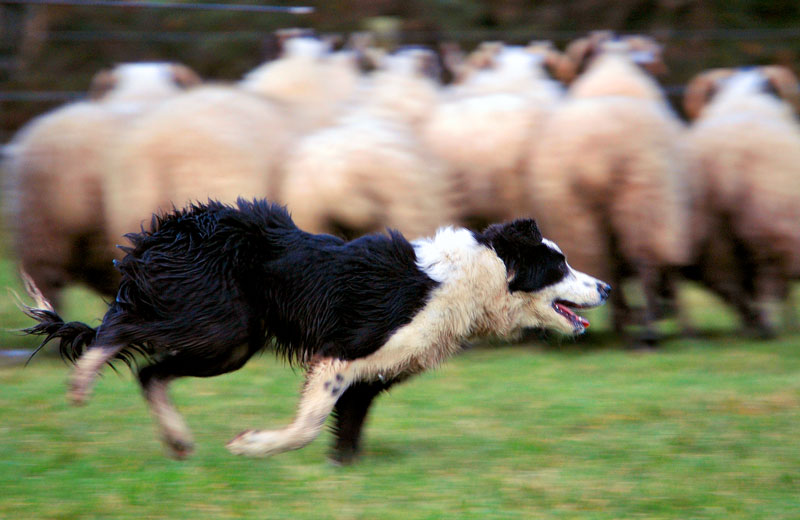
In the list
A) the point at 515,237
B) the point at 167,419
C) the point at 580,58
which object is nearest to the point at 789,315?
the point at 580,58

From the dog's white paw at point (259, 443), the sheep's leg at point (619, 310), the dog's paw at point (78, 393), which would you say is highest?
the dog's paw at point (78, 393)

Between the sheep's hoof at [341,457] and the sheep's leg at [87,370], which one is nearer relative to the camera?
the sheep's leg at [87,370]

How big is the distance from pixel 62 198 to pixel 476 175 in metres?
2.97

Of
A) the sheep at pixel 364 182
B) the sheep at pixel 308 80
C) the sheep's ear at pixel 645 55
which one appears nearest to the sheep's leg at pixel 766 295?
the sheep's ear at pixel 645 55

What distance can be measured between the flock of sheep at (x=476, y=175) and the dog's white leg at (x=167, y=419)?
253cm

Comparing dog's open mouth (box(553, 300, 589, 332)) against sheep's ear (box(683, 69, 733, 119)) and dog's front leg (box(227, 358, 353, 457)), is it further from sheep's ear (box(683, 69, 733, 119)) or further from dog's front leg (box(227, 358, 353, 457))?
sheep's ear (box(683, 69, 733, 119))

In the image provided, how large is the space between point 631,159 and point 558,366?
153cm

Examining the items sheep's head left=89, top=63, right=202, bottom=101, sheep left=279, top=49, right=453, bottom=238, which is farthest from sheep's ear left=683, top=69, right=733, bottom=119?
sheep's head left=89, top=63, right=202, bottom=101

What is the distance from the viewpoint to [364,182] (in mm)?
7023

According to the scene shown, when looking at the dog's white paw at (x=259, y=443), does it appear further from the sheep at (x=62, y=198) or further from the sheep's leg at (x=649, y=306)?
the sheep's leg at (x=649, y=306)

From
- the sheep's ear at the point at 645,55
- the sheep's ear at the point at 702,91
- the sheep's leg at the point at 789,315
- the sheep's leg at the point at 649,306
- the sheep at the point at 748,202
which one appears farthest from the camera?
the sheep's ear at the point at 645,55

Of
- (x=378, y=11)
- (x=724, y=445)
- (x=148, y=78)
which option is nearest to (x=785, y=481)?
(x=724, y=445)

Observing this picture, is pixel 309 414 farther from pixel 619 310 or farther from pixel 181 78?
pixel 181 78

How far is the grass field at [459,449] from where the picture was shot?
13.0 ft
